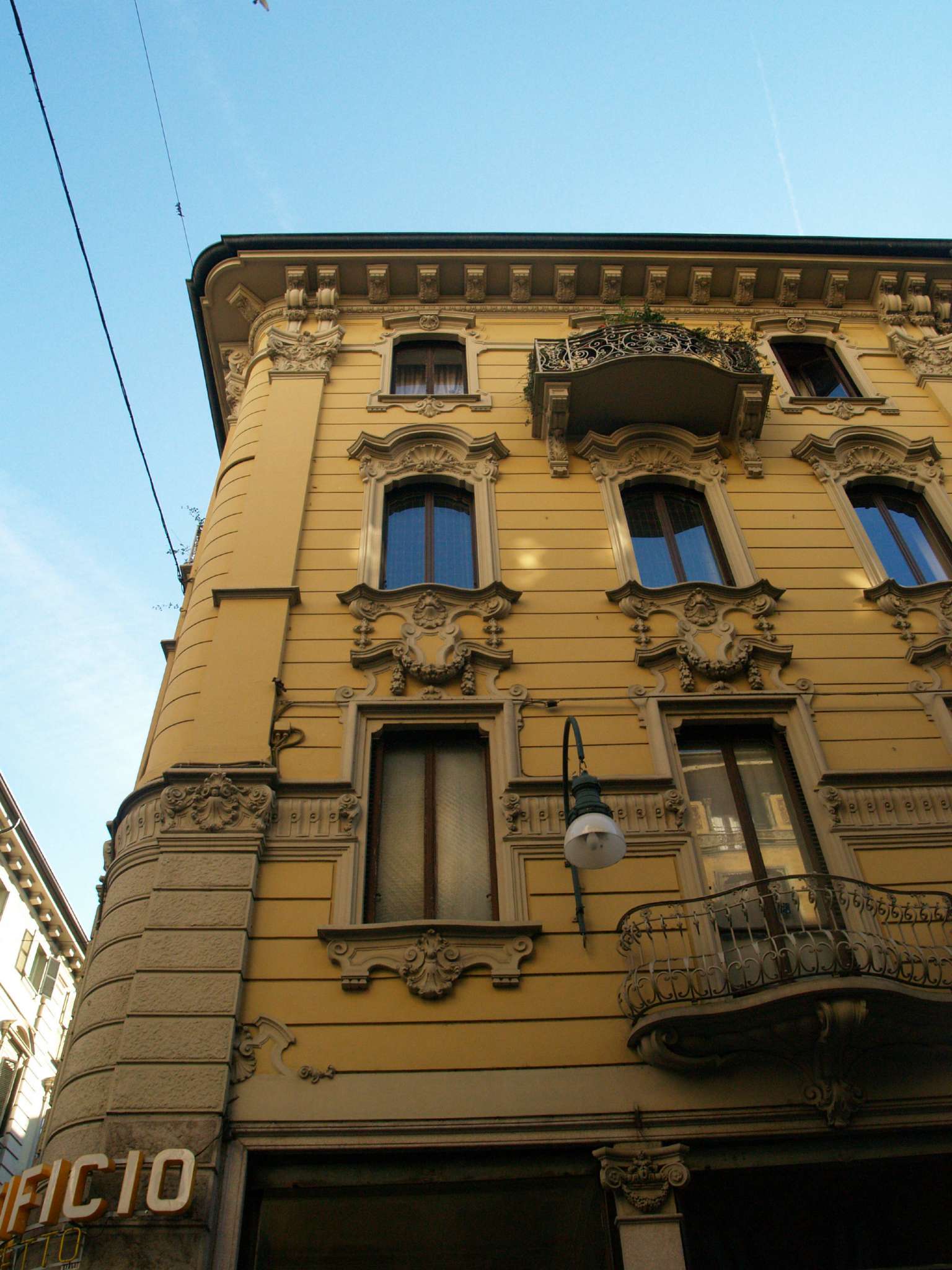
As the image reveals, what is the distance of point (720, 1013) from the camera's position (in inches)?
296

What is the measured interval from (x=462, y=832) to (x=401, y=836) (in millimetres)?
628

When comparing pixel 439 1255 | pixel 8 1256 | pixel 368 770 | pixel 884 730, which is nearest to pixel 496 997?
pixel 439 1255

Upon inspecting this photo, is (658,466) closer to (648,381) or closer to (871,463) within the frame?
(648,381)

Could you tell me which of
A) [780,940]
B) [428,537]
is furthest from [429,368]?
[780,940]

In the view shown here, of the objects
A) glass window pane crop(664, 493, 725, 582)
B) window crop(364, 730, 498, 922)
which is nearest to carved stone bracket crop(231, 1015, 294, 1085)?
window crop(364, 730, 498, 922)

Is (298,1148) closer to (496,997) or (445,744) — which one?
(496,997)

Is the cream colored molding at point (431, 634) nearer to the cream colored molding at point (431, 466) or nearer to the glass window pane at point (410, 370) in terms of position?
the cream colored molding at point (431, 466)

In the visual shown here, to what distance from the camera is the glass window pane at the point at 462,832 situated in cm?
920

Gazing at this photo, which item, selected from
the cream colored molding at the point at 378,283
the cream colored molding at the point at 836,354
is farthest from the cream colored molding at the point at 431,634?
the cream colored molding at the point at 378,283

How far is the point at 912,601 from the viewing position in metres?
11.9

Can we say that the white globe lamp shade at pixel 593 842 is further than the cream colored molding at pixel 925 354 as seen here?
No

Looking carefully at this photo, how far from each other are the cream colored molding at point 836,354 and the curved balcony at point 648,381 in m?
1.34

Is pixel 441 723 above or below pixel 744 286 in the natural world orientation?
below

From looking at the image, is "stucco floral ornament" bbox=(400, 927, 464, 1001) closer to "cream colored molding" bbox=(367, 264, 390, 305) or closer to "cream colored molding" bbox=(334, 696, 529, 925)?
"cream colored molding" bbox=(334, 696, 529, 925)
